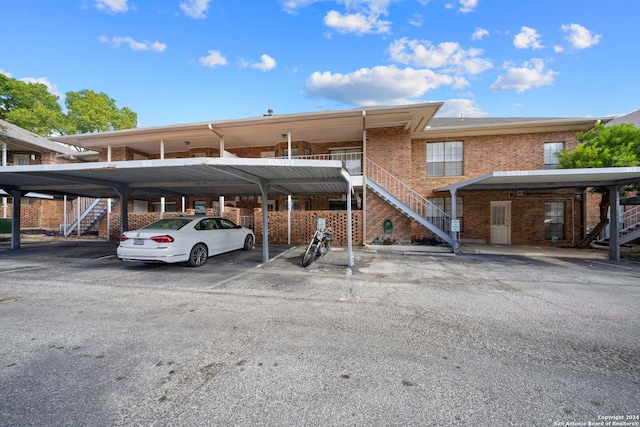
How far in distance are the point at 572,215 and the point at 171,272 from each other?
1724 cm

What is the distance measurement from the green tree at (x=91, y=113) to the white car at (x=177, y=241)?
3017 centimetres

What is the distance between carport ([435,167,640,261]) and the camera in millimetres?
7655

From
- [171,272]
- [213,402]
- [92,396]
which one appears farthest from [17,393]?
[171,272]

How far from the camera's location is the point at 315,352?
9.50 ft

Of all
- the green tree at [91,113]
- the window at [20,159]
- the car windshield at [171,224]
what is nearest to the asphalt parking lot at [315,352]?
the car windshield at [171,224]

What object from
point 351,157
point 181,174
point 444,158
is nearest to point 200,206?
point 181,174

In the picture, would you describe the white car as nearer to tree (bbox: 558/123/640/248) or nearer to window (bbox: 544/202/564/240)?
tree (bbox: 558/123/640/248)

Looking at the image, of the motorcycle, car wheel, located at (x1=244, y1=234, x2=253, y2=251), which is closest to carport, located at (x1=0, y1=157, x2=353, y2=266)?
the motorcycle

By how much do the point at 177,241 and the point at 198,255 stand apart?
3.07ft

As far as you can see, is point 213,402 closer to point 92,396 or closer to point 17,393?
point 92,396

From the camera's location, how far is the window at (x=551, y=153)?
13.1 m

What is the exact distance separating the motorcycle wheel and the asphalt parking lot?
1.65 metres

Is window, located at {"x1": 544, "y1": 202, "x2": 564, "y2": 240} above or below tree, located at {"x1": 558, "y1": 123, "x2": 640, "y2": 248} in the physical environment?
below

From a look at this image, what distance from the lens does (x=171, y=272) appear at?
6.75 m
